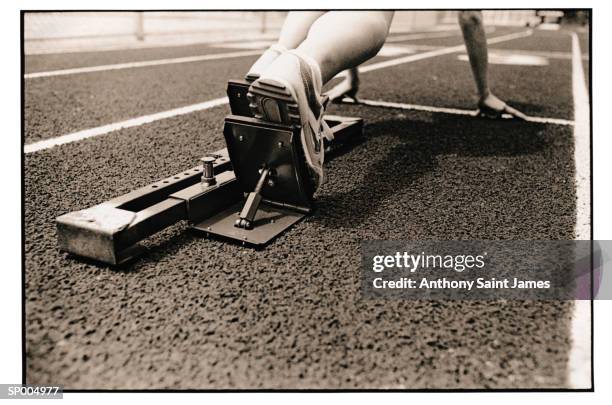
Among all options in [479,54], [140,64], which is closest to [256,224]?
[479,54]

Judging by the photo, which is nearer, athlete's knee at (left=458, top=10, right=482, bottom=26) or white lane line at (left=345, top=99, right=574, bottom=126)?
athlete's knee at (left=458, top=10, right=482, bottom=26)

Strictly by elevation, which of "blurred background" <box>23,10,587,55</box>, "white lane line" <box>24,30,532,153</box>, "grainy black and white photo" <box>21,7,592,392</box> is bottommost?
"grainy black and white photo" <box>21,7,592,392</box>

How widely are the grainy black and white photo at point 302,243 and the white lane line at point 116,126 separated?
0.01 m

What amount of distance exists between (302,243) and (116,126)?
1.29m

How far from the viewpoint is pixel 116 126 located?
7.22 ft

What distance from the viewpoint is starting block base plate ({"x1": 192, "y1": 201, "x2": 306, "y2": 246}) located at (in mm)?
1271

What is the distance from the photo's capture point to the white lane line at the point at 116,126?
1899mm

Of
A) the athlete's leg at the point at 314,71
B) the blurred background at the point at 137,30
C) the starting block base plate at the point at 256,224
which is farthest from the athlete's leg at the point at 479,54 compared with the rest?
the starting block base plate at the point at 256,224

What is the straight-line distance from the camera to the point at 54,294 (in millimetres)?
1043

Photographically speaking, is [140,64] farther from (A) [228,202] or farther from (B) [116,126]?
(A) [228,202]

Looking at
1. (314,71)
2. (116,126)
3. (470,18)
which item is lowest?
(116,126)

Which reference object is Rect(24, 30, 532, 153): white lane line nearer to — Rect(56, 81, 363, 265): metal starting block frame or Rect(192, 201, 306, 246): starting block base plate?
Rect(56, 81, 363, 265): metal starting block frame

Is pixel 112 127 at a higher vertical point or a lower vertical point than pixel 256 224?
higher

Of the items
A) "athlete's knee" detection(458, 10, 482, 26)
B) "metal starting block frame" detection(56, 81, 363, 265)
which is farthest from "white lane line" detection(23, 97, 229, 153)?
"athlete's knee" detection(458, 10, 482, 26)
